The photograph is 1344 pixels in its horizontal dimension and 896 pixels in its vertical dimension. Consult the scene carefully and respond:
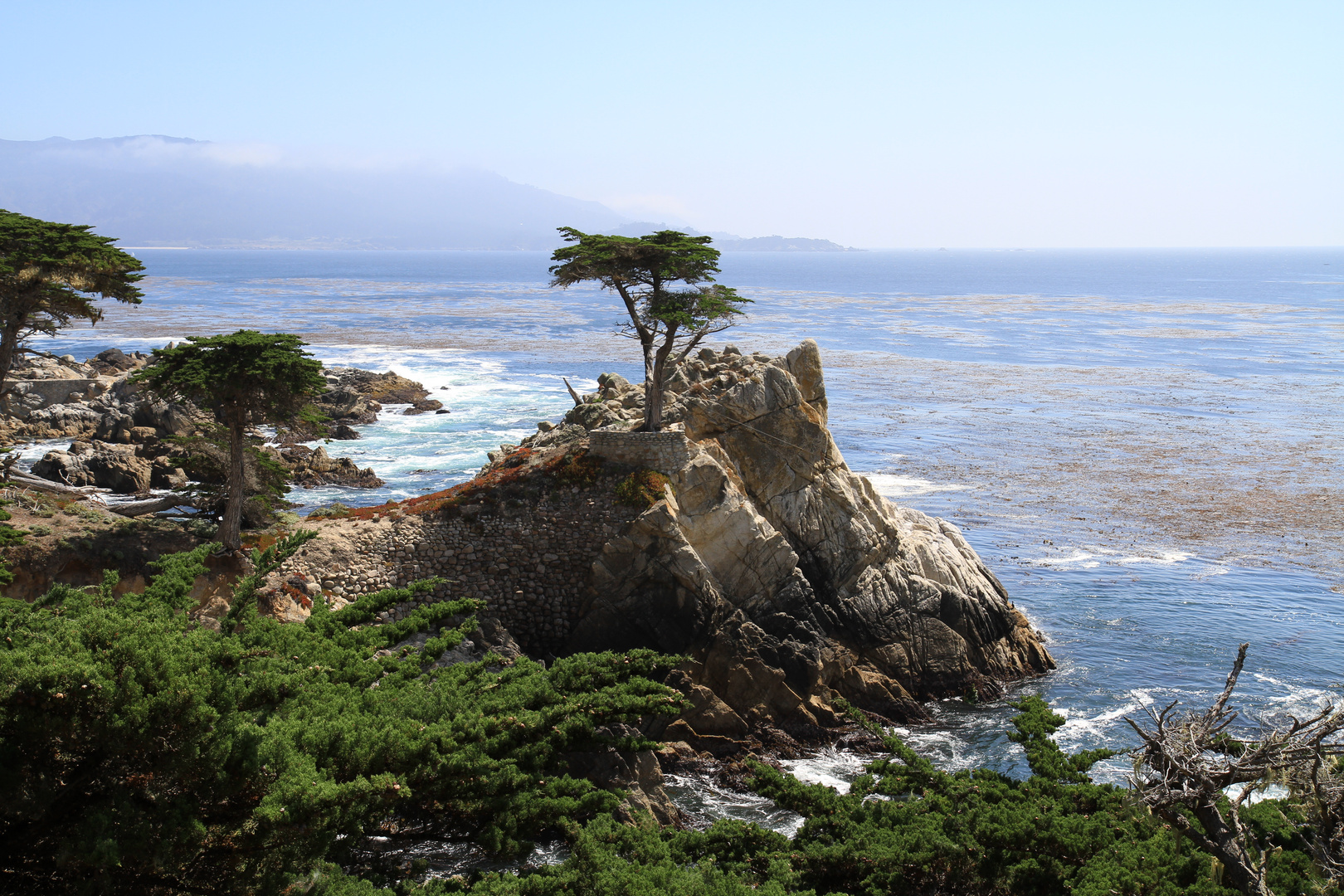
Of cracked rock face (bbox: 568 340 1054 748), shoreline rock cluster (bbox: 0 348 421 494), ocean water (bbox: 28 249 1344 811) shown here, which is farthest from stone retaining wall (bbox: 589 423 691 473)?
ocean water (bbox: 28 249 1344 811)

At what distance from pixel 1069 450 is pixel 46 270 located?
46.5 metres

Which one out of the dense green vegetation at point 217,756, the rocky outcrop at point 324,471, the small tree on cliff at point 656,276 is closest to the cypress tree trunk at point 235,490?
the small tree on cliff at point 656,276

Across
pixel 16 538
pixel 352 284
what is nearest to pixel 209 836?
pixel 16 538

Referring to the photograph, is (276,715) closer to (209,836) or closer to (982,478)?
(209,836)

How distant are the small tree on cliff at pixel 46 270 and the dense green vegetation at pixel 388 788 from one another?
513 inches

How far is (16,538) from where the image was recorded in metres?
17.8

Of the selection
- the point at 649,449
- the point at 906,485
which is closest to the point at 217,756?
the point at 649,449

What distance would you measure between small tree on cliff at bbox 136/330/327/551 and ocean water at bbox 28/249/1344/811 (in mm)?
12378

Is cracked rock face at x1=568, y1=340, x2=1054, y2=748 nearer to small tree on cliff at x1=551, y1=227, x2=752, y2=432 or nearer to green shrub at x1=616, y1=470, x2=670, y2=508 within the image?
green shrub at x1=616, y1=470, x2=670, y2=508

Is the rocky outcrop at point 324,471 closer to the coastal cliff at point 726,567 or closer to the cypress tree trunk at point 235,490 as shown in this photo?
the coastal cliff at point 726,567

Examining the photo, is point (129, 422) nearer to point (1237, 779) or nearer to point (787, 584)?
point (787, 584)

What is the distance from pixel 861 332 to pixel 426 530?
86588mm

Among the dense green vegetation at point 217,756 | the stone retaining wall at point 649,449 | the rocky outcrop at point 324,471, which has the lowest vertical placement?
the rocky outcrop at point 324,471

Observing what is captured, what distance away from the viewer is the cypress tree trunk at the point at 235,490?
22797 millimetres
